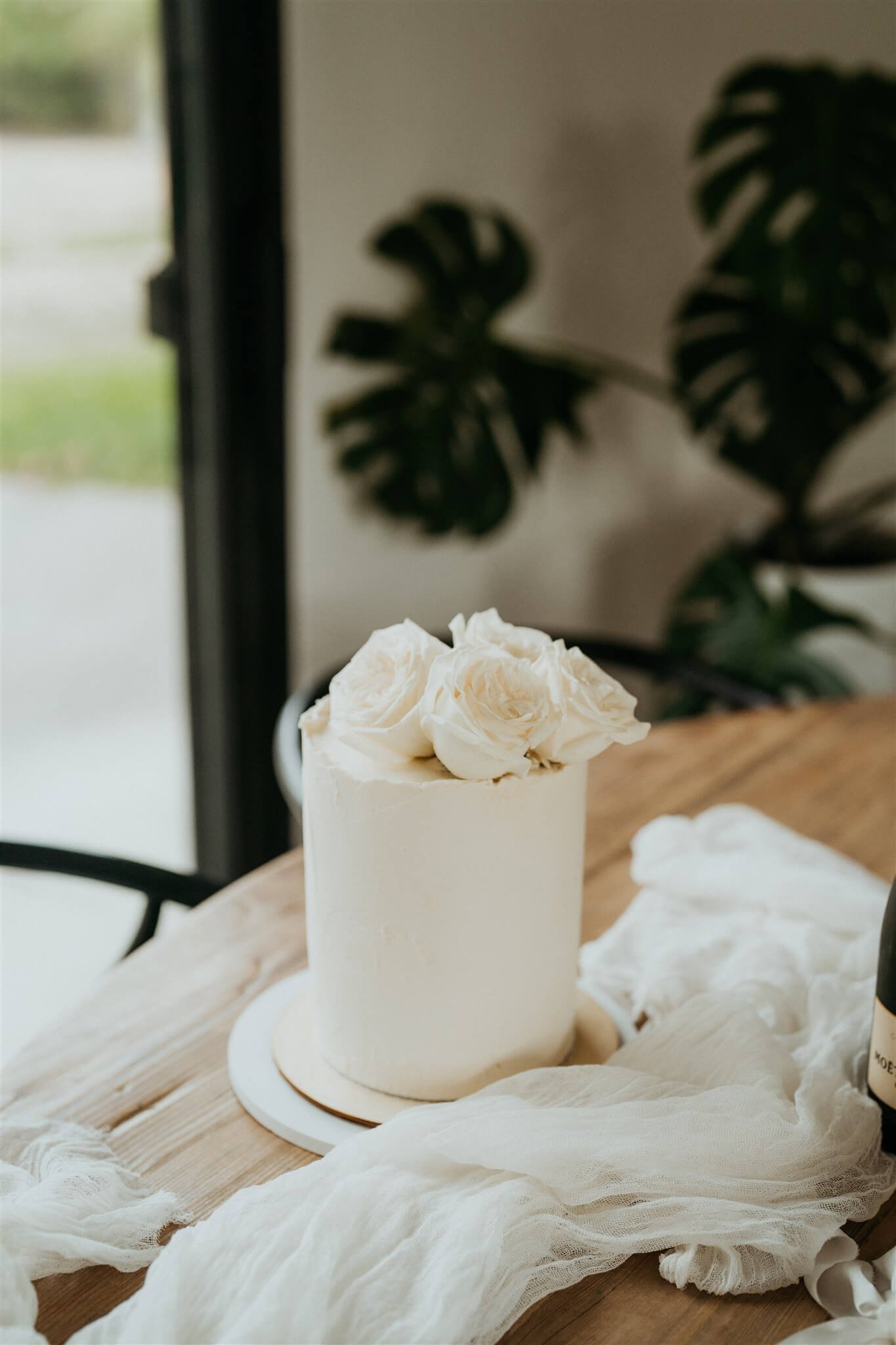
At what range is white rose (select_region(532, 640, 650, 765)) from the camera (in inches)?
28.5

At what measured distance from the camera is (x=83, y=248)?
2.13 meters

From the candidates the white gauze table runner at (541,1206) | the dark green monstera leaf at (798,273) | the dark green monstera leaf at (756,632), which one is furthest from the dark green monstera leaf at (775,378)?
the white gauze table runner at (541,1206)

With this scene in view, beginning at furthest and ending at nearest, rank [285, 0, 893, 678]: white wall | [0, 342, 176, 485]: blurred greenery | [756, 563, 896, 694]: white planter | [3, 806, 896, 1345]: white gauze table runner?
[756, 563, 896, 694]: white planter < [285, 0, 893, 678]: white wall < [0, 342, 176, 485]: blurred greenery < [3, 806, 896, 1345]: white gauze table runner

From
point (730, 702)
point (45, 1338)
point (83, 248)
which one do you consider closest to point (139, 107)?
point (83, 248)

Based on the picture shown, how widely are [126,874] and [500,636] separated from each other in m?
0.52

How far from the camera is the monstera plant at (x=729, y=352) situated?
225 cm

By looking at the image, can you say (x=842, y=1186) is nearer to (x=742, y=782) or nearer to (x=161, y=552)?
(x=742, y=782)

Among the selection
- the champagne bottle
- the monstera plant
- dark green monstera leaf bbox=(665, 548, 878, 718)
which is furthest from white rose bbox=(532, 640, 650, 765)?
the monstera plant

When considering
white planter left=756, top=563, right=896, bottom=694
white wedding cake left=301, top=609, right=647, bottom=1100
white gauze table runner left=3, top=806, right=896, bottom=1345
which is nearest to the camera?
white gauze table runner left=3, top=806, right=896, bottom=1345

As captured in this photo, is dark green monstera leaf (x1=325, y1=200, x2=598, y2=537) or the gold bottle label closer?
the gold bottle label

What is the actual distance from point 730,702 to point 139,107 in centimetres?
139

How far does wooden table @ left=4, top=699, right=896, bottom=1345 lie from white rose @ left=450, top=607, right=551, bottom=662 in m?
0.33

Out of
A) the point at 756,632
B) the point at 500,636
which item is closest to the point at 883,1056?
the point at 500,636

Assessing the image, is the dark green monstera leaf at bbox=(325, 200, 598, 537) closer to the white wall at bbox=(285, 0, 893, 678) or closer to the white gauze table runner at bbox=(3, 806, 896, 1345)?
the white wall at bbox=(285, 0, 893, 678)
